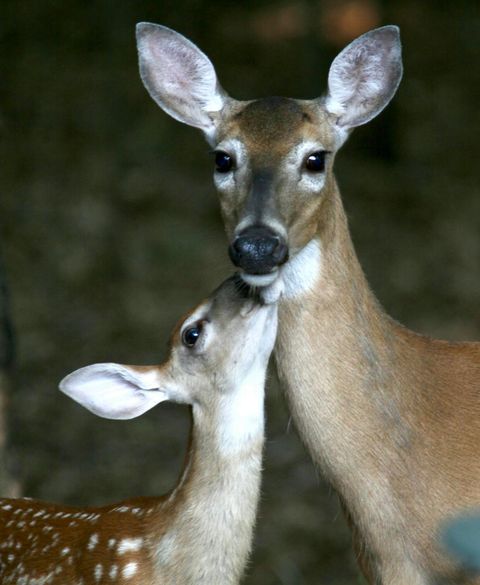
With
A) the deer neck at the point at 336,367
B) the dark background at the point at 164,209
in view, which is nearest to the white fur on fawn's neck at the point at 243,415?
the deer neck at the point at 336,367

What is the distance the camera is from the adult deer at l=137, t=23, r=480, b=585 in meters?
4.35

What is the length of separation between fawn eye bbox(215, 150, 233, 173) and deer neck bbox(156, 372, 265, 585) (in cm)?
70

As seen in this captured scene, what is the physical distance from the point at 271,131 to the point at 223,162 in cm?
20

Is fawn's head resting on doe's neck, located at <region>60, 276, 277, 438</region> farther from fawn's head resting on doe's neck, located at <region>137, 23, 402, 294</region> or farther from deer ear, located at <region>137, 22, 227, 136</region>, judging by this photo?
deer ear, located at <region>137, 22, 227, 136</region>

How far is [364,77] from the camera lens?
479 cm

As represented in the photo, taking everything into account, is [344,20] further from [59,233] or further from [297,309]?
[297,309]

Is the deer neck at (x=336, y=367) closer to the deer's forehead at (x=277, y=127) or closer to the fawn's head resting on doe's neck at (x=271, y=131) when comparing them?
the fawn's head resting on doe's neck at (x=271, y=131)

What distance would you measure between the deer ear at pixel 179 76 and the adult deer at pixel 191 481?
64 centimetres

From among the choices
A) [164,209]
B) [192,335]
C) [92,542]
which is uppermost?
[192,335]

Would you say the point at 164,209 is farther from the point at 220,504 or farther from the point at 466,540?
the point at 466,540

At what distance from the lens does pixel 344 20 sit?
1257 cm

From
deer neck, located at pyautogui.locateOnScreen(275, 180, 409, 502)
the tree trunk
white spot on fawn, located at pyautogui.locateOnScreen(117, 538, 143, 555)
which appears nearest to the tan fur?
deer neck, located at pyautogui.locateOnScreen(275, 180, 409, 502)

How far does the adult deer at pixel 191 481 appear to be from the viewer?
4.51 meters

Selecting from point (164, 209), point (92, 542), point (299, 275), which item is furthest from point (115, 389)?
point (164, 209)
